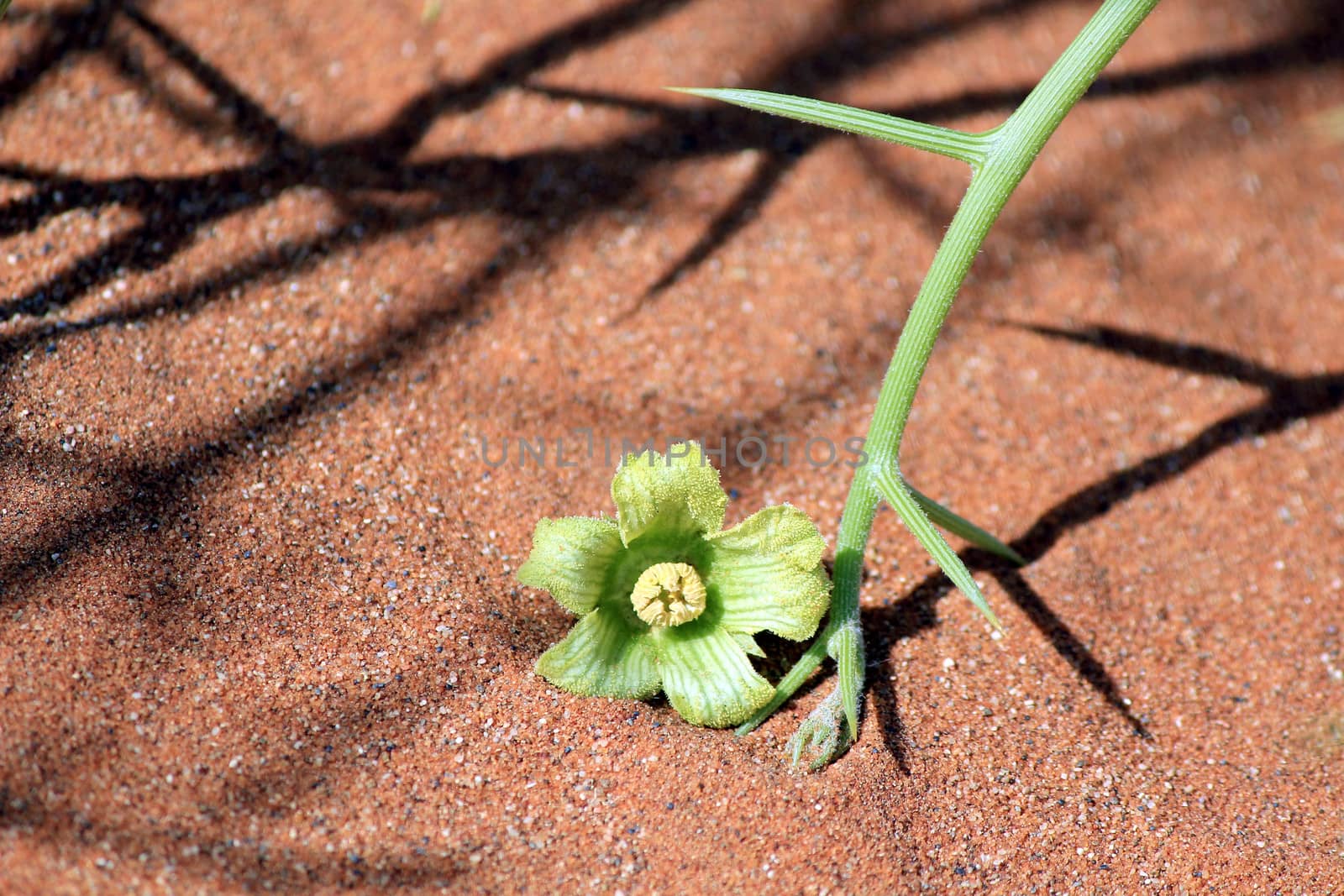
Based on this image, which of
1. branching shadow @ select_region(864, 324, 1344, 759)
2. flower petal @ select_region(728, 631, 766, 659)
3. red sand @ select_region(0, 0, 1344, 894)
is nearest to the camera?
Answer: red sand @ select_region(0, 0, 1344, 894)

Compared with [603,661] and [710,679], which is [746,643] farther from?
[603,661]

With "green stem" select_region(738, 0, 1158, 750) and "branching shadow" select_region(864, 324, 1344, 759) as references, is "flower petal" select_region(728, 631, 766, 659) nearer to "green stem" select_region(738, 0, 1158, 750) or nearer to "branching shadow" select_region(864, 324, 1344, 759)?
"green stem" select_region(738, 0, 1158, 750)

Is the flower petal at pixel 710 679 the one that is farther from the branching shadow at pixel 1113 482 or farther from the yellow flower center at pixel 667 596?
the branching shadow at pixel 1113 482

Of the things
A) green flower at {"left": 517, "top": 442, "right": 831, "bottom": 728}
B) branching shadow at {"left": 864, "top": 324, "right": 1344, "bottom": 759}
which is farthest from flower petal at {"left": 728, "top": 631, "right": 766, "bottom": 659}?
branching shadow at {"left": 864, "top": 324, "right": 1344, "bottom": 759}

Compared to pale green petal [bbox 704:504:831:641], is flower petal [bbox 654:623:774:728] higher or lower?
lower

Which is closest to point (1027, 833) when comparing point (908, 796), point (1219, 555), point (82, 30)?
point (908, 796)

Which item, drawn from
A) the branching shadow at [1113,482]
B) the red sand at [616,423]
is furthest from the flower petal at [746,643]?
the branching shadow at [1113,482]
